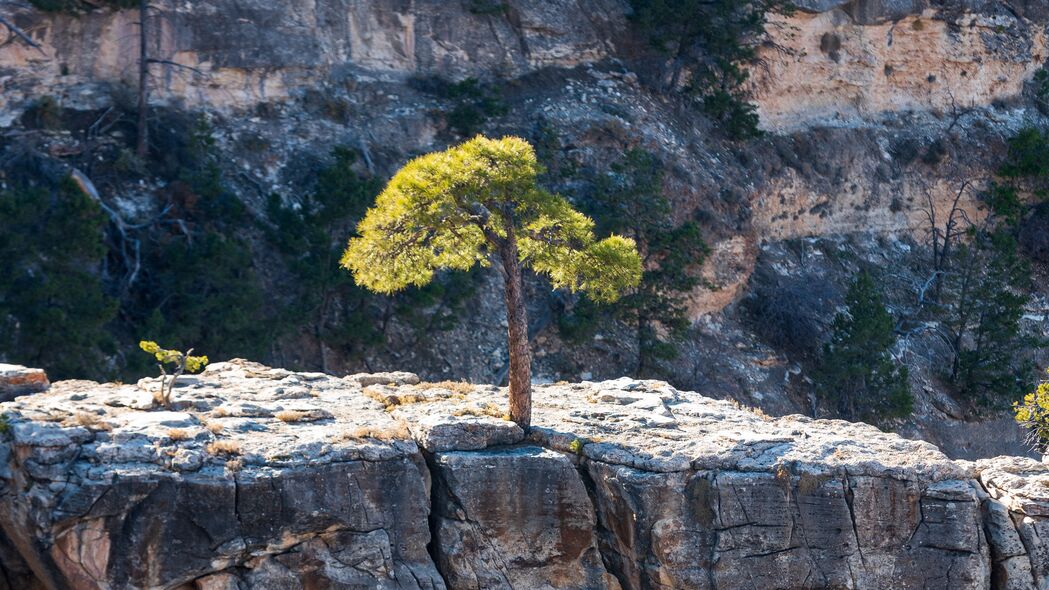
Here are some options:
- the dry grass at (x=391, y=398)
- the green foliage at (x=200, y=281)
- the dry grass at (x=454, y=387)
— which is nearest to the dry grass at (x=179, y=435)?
the dry grass at (x=391, y=398)

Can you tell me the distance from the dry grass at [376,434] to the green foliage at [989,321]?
83.3 ft

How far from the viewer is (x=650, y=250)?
35.1 meters

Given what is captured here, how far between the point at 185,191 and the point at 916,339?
858 inches

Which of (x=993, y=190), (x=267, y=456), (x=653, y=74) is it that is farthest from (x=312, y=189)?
(x=993, y=190)

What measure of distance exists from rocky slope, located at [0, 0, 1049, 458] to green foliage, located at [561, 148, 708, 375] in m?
0.88

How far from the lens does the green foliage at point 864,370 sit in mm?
35500

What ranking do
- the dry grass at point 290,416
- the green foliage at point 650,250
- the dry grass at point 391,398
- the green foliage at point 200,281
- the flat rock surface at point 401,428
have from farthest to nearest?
the green foliage at point 650,250 → the green foliage at point 200,281 → the dry grass at point 391,398 → the dry grass at point 290,416 → the flat rock surface at point 401,428

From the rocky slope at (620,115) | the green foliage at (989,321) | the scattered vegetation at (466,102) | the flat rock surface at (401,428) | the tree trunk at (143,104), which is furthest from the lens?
the green foliage at (989,321)

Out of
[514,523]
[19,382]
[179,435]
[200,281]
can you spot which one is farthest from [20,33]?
[514,523]

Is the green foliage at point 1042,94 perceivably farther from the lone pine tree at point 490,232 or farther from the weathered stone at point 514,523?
the weathered stone at point 514,523

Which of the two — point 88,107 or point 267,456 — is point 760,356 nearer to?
point 88,107

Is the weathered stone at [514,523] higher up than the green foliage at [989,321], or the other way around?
the green foliage at [989,321]

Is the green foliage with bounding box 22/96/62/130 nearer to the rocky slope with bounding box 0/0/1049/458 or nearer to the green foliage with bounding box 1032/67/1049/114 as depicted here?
the rocky slope with bounding box 0/0/1049/458

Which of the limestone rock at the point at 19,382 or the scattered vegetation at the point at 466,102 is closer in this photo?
the limestone rock at the point at 19,382
